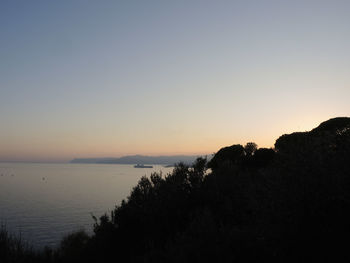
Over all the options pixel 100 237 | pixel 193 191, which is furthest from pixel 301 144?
pixel 100 237

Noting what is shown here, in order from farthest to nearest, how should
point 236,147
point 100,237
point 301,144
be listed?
point 236,147 → point 100,237 → point 301,144

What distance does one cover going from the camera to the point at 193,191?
16.9m

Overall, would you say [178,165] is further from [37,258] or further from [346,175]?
[346,175]

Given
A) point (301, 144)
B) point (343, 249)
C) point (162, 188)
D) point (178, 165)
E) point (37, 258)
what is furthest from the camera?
point (178, 165)

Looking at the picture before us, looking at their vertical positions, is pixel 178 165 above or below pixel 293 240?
above

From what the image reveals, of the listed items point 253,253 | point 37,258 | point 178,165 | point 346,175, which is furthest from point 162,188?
point 346,175

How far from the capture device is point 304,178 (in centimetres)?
830

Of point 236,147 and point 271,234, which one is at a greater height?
point 236,147

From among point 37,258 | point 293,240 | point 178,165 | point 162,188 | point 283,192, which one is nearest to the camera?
point 293,240

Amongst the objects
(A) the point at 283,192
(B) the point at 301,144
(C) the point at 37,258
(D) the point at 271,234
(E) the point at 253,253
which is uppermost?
(B) the point at 301,144

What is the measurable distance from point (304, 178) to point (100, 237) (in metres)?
10.2

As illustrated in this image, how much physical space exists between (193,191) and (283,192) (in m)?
8.78

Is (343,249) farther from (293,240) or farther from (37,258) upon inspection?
(37,258)

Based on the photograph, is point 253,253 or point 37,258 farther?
point 37,258
